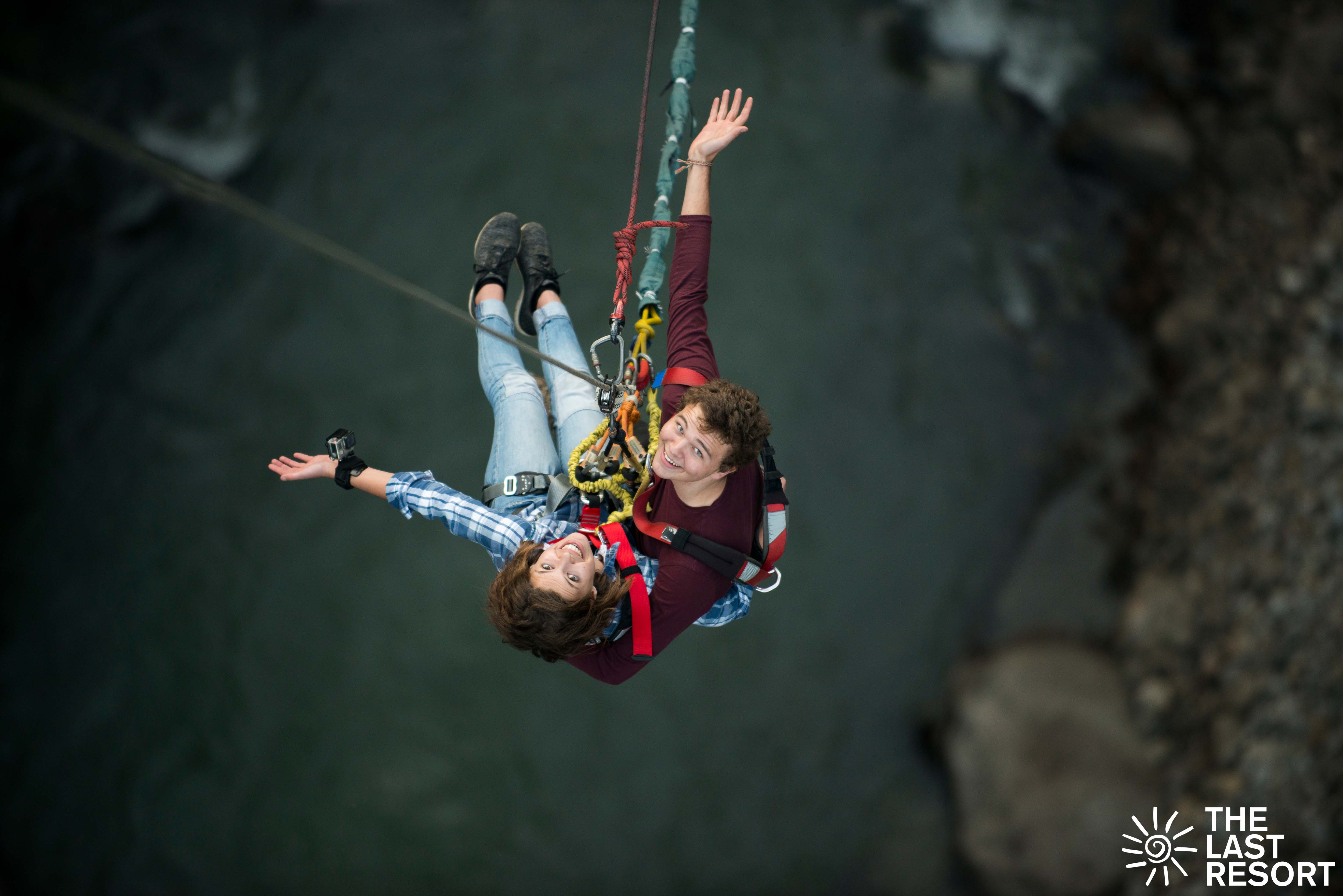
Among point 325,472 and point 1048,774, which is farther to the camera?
point 1048,774

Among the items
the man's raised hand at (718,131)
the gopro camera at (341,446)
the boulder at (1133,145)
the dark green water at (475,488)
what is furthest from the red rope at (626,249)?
the boulder at (1133,145)

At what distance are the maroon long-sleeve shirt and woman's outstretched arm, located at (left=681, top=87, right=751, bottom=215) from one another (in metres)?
0.05

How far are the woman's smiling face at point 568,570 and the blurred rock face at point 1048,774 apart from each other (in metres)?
4.40

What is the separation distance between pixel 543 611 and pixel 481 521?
0.40 meters

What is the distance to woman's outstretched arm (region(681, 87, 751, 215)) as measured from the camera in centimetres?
260

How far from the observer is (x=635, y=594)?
2.38 meters

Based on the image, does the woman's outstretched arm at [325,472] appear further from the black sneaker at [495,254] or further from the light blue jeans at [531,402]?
the black sneaker at [495,254]

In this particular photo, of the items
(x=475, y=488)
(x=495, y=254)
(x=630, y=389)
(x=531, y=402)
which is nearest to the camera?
(x=630, y=389)

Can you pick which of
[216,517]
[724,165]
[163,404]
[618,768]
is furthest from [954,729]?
[163,404]

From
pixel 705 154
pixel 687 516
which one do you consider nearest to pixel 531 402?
pixel 687 516

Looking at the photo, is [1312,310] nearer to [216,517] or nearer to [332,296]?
[332,296]

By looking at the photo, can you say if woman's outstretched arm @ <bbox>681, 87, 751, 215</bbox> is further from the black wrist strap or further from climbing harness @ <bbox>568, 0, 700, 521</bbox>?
the black wrist strap

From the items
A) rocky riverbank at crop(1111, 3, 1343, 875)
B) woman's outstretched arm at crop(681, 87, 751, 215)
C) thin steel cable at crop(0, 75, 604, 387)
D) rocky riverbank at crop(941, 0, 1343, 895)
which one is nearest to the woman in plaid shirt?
woman's outstretched arm at crop(681, 87, 751, 215)

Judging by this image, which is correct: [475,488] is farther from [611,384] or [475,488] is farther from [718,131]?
[718,131]
